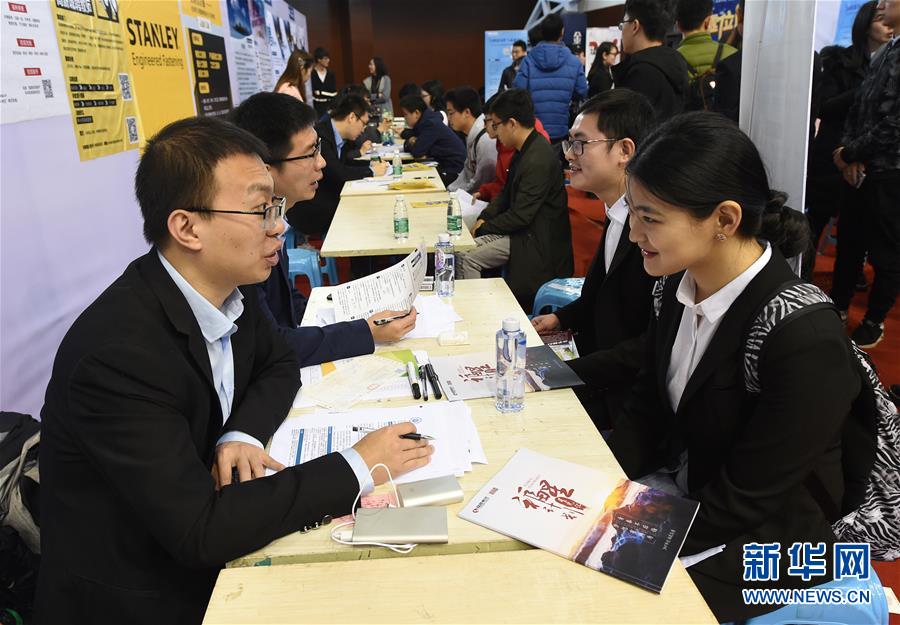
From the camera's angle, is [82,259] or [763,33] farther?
[82,259]

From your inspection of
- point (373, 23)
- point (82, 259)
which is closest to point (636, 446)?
point (82, 259)

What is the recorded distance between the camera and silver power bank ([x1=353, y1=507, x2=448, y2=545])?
962mm

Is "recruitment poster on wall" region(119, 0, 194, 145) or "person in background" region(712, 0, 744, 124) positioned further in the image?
"recruitment poster on wall" region(119, 0, 194, 145)

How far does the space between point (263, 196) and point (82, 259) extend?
6.48 ft

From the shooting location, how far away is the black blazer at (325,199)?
4.40m

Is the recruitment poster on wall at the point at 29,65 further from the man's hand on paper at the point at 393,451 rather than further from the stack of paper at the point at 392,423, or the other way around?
the man's hand on paper at the point at 393,451

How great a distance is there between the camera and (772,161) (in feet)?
7.43

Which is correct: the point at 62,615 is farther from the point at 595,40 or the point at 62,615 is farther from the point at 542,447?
the point at 595,40

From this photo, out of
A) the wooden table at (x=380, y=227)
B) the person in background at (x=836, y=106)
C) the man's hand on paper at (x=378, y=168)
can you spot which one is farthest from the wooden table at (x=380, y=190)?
the person in background at (x=836, y=106)

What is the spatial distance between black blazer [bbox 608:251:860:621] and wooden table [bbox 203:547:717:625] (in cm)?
33

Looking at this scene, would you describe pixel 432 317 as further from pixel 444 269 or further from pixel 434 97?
pixel 434 97

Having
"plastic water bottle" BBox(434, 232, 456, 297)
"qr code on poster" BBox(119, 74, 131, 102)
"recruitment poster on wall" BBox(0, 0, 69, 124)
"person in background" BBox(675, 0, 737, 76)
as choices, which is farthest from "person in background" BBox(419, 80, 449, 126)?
"plastic water bottle" BBox(434, 232, 456, 297)

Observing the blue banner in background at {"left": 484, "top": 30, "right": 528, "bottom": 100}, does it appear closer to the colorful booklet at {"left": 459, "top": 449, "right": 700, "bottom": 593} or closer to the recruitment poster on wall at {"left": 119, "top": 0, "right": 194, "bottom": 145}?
the recruitment poster on wall at {"left": 119, "top": 0, "right": 194, "bottom": 145}

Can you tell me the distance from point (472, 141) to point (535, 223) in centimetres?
204
